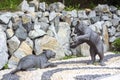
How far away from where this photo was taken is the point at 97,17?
13.0 metres

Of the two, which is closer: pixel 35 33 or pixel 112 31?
pixel 35 33

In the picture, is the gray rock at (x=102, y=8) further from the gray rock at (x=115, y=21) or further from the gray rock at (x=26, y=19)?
the gray rock at (x=26, y=19)

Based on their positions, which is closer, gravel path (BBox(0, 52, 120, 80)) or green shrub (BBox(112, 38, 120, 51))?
gravel path (BBox(0, 52, 120, 80))

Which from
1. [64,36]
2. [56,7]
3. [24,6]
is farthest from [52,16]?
[24,6]

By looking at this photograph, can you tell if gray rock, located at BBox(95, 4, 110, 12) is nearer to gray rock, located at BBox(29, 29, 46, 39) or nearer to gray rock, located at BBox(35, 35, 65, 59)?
gray rock, located at BBox(35, 35, 65, 59)

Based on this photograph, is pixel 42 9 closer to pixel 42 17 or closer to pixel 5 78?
pixel 42 17

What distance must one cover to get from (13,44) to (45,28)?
1192 millimetres

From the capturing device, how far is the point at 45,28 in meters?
11.7

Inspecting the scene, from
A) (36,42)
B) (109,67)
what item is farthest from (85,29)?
(36,42)

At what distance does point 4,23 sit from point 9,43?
1.73 ft

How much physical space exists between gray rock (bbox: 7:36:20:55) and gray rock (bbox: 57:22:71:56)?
146 cm

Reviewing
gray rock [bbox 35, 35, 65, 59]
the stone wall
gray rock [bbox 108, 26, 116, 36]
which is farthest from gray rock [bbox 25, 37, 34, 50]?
gray rock [bbox 108, 26, 116, 36]

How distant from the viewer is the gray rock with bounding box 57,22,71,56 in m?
12.0

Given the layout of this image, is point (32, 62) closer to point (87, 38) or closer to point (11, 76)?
point (11, 76)
